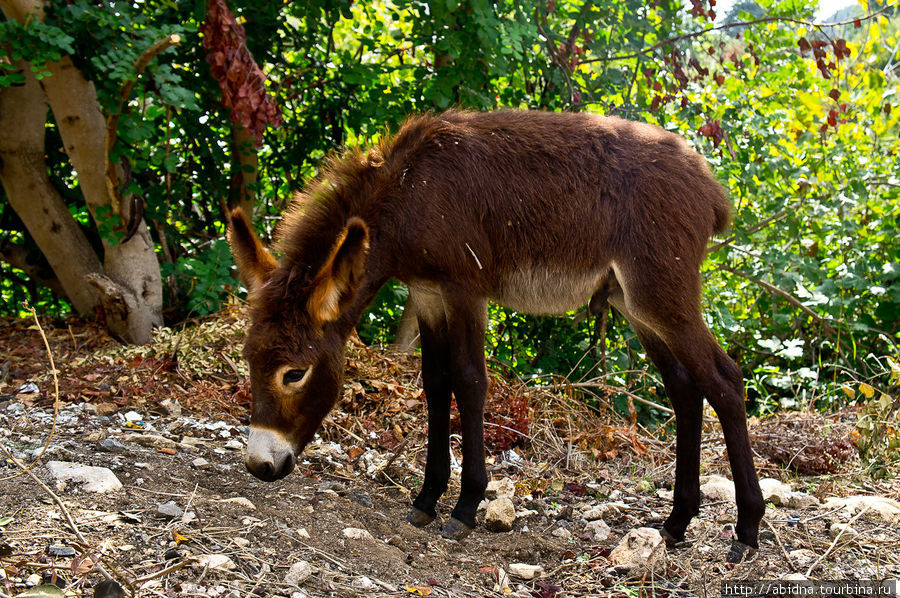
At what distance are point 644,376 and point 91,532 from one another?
5107 mm

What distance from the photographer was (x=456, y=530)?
3.89 metres

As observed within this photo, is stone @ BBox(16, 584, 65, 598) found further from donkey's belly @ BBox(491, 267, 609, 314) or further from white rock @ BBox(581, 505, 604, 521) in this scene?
white rock @ BBox(581, 505, 604, 521)

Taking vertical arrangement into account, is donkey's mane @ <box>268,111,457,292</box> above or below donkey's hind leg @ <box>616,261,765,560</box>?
above

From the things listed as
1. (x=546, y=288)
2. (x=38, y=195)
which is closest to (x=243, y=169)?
(x=38, y=195)

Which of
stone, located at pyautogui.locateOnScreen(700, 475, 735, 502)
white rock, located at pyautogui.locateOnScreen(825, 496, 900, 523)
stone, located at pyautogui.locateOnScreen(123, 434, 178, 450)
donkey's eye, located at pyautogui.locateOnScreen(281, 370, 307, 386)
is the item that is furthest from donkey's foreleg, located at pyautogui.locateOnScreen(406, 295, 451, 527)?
white rock, located at pyautogui.locateOnScreen(825, 496, 900, 523)

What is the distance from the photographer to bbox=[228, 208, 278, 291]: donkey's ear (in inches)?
150

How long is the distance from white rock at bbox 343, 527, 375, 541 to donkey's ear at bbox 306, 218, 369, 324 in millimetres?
995

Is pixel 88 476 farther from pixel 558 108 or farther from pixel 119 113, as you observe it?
pixel 558 108

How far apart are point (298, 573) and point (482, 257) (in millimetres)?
1710

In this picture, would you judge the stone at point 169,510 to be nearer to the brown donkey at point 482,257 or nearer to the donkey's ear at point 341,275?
the brown donkey at point 482,257

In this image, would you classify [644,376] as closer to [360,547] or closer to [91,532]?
[360,547]

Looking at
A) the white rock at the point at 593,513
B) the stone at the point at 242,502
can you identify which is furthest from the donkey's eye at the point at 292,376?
the white rock at the point at 593,513

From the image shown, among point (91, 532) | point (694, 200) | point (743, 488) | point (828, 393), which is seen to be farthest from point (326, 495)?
point (828, 393)

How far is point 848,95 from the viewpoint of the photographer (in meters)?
8.07
